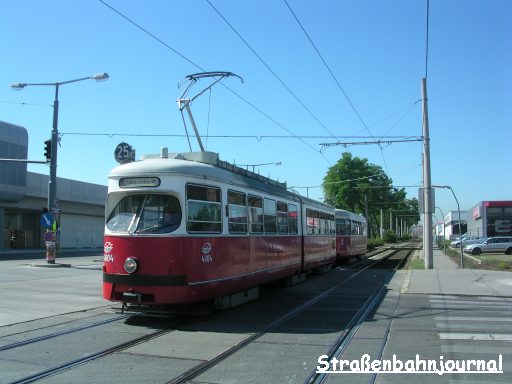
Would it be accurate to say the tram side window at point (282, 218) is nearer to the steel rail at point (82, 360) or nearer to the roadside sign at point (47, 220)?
the steel rail at point (82, 360)

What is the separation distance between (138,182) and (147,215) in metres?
0.67

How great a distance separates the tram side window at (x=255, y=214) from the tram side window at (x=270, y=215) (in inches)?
16.0

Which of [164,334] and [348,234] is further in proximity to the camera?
[348,234]

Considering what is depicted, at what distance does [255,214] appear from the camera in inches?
526

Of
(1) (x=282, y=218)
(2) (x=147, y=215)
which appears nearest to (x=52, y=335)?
(2) (x=147, y=215)

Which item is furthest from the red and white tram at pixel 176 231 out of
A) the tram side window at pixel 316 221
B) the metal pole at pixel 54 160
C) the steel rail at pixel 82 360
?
the metal pole at pixel 54 160

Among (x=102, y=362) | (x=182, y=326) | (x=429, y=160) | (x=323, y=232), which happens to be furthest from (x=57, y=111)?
(x=102, y=362)

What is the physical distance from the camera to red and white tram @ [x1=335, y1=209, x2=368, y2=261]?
93.6 feet

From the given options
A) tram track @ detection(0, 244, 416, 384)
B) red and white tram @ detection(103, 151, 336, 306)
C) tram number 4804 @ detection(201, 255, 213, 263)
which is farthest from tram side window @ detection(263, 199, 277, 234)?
tram number 4804 @ detection(201, 255, 213, 263)

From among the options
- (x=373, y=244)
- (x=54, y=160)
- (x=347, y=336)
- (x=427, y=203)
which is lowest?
(x=347, y=336)

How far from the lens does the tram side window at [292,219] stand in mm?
16972

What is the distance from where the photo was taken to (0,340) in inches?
344

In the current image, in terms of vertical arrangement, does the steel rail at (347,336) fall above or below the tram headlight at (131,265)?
below

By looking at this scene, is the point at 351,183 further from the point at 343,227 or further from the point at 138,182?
the point at 138,182
